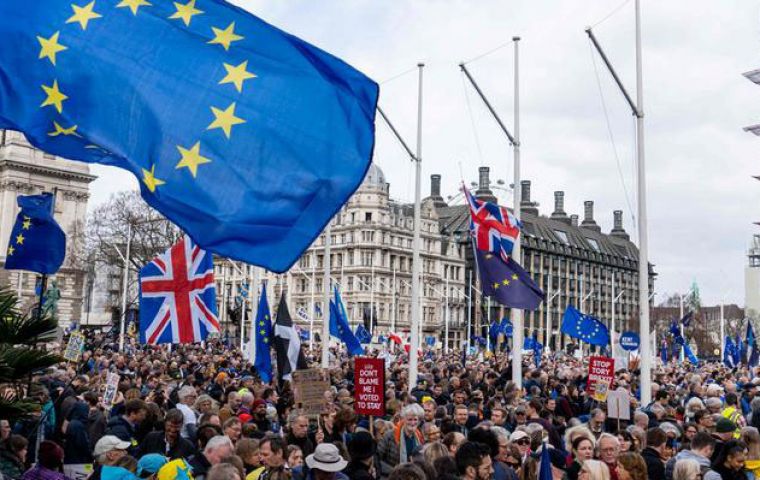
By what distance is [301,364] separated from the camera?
595 inches

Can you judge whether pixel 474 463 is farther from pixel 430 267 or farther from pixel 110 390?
pixel 430 267

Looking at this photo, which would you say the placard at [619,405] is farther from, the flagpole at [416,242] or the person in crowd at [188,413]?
the flagpole at [416,242]

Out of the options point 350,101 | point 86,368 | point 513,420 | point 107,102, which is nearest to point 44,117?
point 107,102

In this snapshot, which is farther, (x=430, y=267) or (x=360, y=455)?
(x=430, y=267)

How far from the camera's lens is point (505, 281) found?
19.8 meters

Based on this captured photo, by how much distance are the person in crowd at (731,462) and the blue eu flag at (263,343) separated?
11406 millimetres

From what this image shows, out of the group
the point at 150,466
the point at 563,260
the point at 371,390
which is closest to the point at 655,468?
the point at 371,390

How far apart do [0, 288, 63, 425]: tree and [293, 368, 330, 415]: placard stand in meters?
4.01

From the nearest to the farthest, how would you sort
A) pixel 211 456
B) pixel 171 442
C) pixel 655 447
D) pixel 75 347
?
pixel 211 456
pixel 655 447
pixel 171 442
pixel 75 347

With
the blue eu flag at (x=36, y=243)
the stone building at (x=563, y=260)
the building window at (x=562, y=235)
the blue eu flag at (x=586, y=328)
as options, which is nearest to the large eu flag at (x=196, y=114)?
the blue eu flag at (x=36, y=243)

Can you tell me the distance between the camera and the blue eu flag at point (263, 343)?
18.0m

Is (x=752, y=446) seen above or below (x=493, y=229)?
below

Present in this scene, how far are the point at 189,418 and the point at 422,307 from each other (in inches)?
3886

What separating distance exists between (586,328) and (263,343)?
1306 centimetres
